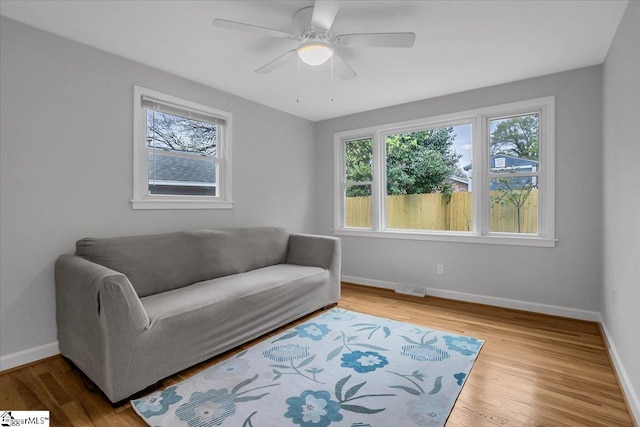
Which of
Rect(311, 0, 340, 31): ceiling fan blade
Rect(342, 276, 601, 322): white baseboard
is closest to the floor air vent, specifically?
Rect(342, 276, 601, 322): white baseboard

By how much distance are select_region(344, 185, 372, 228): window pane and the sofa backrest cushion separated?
1413mm

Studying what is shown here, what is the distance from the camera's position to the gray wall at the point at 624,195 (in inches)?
69.4

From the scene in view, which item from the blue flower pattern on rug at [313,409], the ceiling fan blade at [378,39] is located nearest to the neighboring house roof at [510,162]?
the ceiling fan blade at [378,39]

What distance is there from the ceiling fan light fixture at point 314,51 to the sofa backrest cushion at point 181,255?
1814 millimetres

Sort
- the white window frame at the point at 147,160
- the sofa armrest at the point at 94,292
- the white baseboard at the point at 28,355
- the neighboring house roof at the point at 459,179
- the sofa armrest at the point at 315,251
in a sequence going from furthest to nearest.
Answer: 1. the neighboring house roof at the point at 459,179
2. the sofa armrest at the point at 315,251
3. the white window frame at the point at 147,160
4. the white baseboard at the point at 28,355
5. the sofa armrest at the point at 94,292

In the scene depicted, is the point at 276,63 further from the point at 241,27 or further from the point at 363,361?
the point at 363,361

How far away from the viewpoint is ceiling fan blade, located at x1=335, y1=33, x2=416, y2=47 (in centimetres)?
199

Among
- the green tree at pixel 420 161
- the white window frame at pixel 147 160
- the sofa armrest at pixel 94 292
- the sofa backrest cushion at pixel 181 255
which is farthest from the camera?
the green tree at pixel 420 161

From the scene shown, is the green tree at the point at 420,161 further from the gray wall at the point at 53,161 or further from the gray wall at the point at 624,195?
the gray wall at the point at 53,161

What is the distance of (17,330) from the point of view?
2199mm

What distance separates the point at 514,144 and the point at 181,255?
3.51 meters

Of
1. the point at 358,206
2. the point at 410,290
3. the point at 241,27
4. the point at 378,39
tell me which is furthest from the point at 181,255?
the point at 410,290

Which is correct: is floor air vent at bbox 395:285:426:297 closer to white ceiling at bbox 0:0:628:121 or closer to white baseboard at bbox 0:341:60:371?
white ceiling at bbox 0:0:628:121

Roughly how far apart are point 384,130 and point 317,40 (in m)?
2.27
